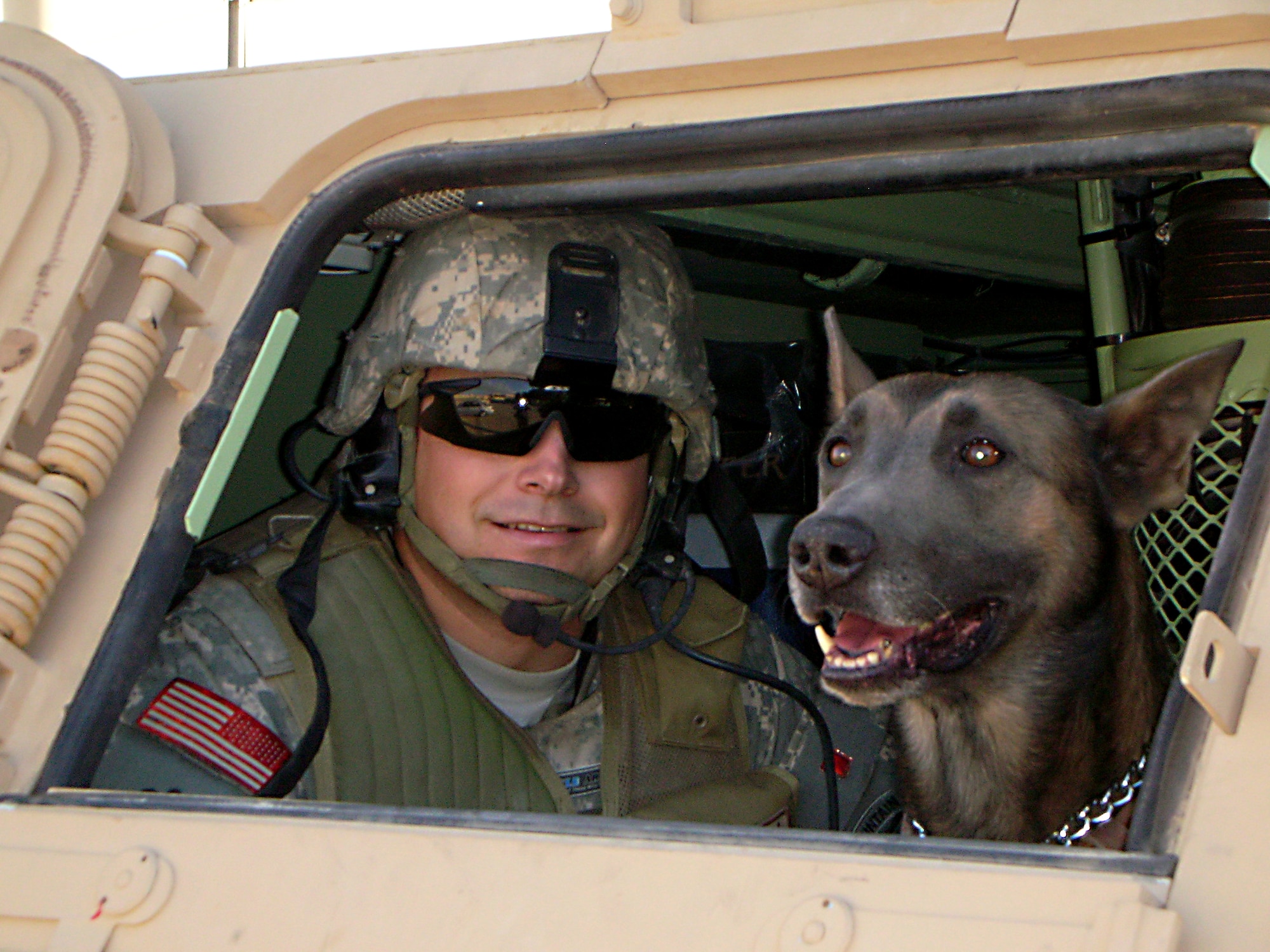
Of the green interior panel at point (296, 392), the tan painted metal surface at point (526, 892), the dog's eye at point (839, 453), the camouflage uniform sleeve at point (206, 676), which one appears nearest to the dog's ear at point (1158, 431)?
the dog's eye at point (839, 453)

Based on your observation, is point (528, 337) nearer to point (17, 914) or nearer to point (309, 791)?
point (309, 791)

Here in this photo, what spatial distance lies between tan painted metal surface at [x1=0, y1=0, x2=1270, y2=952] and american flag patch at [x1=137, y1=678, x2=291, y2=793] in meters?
0.52

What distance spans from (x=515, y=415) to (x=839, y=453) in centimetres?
67

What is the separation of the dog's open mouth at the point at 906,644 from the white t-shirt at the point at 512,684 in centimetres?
85

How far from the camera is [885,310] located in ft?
12.9

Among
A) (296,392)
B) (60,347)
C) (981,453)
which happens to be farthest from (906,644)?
(296,392)

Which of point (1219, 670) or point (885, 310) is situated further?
point (885, 310)

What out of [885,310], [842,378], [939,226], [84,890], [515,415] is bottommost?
[84,890]

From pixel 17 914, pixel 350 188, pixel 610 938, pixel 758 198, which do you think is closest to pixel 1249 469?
pixel 758 198

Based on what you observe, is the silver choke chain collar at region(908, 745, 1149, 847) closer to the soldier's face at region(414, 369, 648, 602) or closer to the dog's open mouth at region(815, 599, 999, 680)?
the dog's open mouth at region(815, 599, 999, 680)

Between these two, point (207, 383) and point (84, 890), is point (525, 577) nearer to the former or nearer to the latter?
point (207, 383)

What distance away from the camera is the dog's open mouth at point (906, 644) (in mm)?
1925

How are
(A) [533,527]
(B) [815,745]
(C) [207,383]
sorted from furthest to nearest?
(B) [815,745] → (A) [533,527] → (C) [207,383]

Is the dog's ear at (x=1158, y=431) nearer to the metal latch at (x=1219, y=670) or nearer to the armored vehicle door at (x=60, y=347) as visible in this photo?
the metal latch at (x=1219, y=670)
